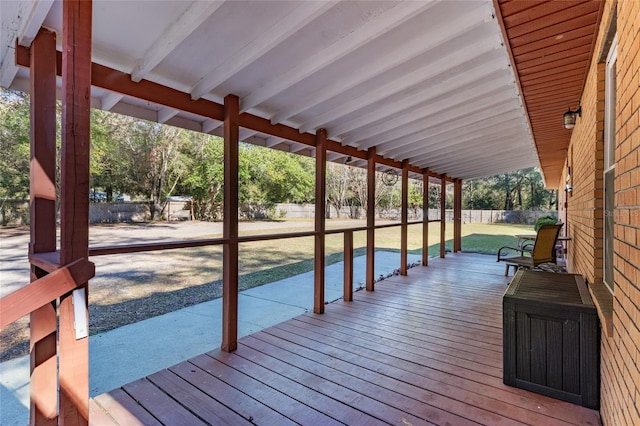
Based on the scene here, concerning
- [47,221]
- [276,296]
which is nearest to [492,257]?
[276,296]

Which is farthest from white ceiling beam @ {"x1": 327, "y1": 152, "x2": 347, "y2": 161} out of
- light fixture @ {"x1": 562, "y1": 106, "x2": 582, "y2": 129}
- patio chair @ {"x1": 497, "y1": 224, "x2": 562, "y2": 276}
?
patio chair @ {"x1": 497, "y1": 224, "x2": 562, "y2": 276}

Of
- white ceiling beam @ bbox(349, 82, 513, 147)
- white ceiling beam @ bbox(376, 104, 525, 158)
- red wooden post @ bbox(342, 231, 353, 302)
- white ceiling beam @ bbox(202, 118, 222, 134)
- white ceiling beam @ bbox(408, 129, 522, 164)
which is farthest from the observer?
white ceiling beam @ bbox(408, 129, 522, 164)

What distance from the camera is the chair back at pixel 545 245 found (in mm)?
5223

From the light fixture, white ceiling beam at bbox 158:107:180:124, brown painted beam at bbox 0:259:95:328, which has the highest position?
the light fixture

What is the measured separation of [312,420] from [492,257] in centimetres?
816

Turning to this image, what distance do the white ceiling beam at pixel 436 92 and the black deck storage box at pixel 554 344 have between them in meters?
1.99

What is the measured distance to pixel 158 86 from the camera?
2.63 meters

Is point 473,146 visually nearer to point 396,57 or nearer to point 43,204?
point 396,57

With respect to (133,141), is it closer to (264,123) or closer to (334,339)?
(264,123)

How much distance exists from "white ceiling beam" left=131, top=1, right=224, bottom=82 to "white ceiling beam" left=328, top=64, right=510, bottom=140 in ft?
7.38

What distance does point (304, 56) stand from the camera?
8.38ft

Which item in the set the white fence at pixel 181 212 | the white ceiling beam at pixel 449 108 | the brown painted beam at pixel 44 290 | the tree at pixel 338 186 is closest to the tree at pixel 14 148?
the white fence at pixel 181 212

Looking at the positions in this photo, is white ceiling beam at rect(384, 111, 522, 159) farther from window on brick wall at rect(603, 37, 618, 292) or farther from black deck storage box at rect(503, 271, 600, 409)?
black deck storage box at rect(503, 271, 600, 409)

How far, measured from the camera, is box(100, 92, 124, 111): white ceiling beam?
256 cm
